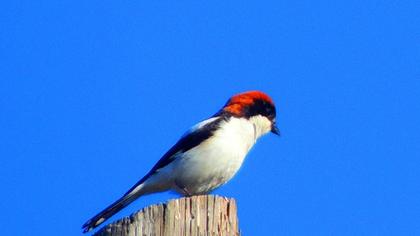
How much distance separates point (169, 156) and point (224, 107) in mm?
1294

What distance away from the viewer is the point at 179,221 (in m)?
4.52

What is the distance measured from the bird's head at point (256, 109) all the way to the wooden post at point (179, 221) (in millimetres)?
5209

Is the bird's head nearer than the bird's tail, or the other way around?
the bird's tail

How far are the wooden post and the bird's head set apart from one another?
17.1 ft

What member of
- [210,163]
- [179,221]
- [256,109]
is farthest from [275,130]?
[179,221]

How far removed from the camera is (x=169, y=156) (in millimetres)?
9336

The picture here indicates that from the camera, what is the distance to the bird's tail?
760 cm

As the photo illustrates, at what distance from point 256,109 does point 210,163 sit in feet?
5.34

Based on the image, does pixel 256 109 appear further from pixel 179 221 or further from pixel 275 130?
pixel 179 221

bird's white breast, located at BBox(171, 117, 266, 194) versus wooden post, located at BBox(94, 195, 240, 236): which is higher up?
bird's white breast, located at BBox(171, 117, 266, 194)

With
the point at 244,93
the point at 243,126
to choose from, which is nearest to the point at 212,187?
the point at 243,126

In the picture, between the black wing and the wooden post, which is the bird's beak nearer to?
the black wing

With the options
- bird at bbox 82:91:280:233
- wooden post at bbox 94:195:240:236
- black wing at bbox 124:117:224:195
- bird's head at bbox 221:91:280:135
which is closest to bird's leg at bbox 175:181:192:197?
bird at bbox 82:91:280:233

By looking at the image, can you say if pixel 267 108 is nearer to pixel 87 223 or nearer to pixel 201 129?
pixel 201 129
